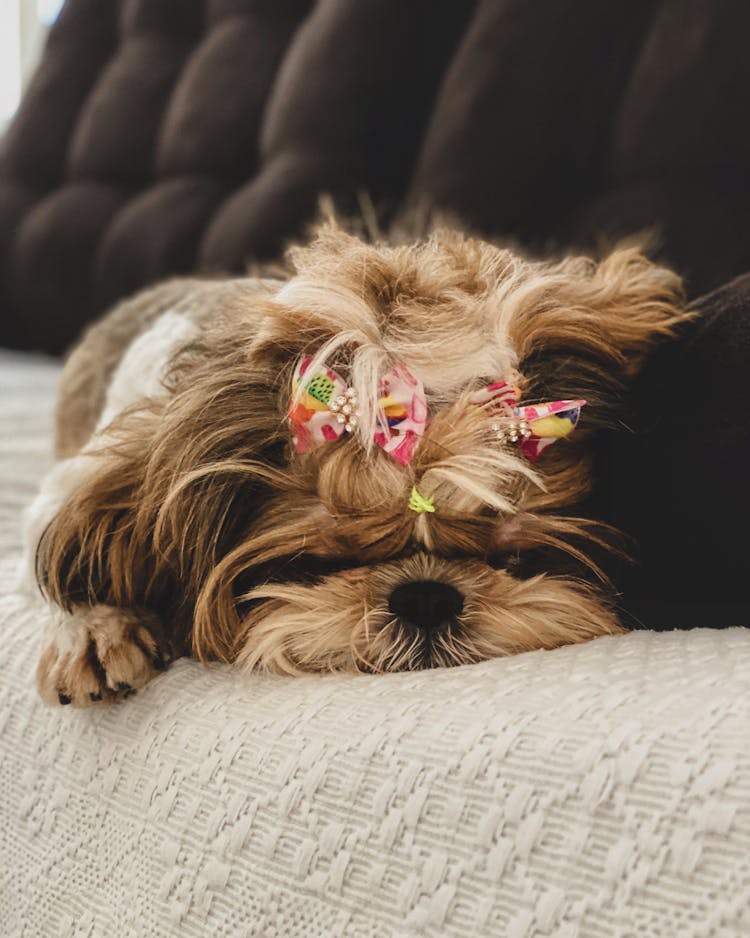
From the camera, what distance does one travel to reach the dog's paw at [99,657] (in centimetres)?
111

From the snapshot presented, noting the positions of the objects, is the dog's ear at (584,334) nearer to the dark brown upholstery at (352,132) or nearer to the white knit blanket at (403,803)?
the white knit blanket at (403,803)

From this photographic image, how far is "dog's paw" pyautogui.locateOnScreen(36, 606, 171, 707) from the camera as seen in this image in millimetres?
1109

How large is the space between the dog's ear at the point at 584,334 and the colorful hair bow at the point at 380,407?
0.49ft

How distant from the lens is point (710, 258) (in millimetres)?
2045

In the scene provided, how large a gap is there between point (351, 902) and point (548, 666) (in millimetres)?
273

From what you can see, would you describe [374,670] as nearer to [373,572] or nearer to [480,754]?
[373,572]

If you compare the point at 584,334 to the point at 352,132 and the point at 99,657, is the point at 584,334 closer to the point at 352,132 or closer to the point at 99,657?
the point at 99,657

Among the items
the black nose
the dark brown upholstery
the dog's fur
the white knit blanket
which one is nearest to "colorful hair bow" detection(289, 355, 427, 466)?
the dog's fur

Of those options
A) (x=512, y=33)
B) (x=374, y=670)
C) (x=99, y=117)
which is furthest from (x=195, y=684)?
(x=99, y=117)

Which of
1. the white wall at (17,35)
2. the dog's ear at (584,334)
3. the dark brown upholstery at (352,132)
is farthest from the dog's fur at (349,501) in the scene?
the white wall at (17,35)

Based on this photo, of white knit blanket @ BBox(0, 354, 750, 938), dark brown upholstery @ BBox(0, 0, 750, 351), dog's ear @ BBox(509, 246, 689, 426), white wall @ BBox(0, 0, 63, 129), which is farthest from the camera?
white wall @ BBox(0, 0, 63, 129)

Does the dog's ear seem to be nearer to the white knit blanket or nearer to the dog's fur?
Result: the dog's fur

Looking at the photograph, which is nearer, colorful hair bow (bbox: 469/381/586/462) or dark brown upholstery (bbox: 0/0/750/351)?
colorful hair bow (bbox: 469/381/586/462)

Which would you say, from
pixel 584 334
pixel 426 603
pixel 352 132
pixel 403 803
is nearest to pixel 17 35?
pixel 352 132
